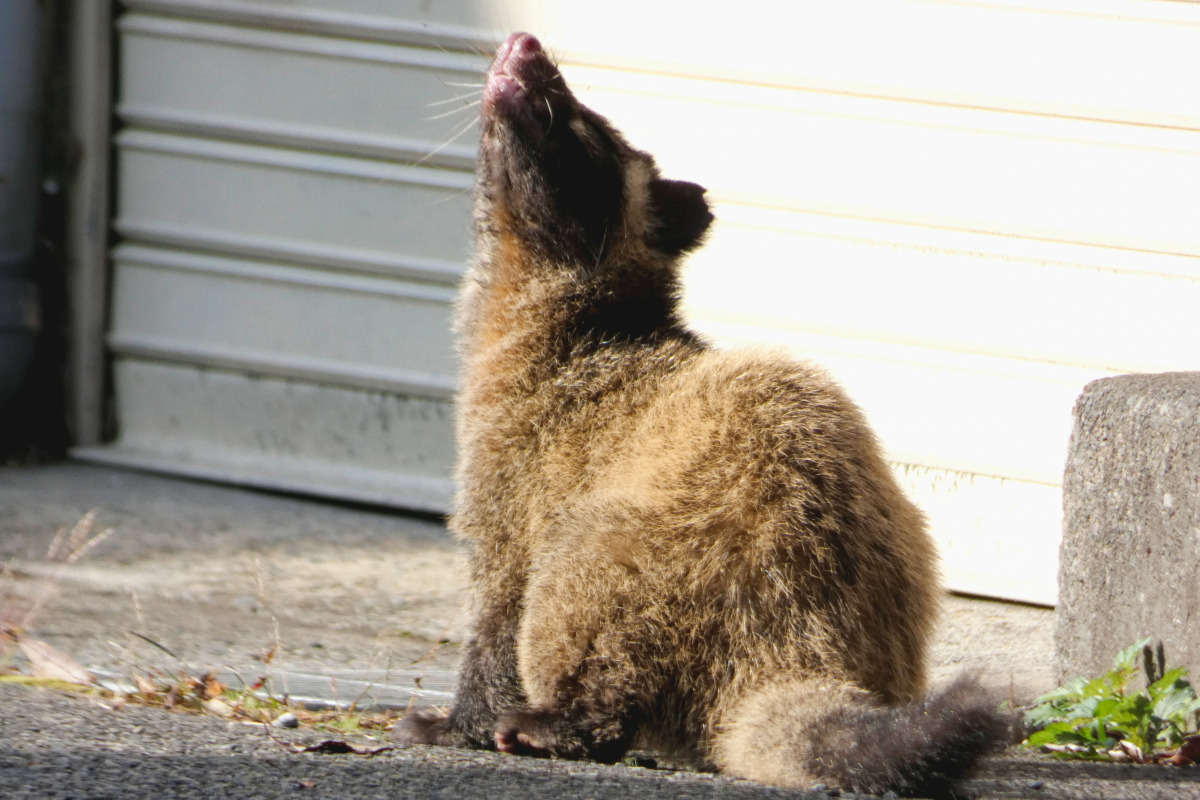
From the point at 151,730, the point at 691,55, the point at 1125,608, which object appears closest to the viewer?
the point at 151,730

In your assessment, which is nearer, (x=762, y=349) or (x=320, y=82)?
(x=762, y=349)

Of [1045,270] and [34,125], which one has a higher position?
[34,125]

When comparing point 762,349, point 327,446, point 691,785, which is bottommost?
point 691,785

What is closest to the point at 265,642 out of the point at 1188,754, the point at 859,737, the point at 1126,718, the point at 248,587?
the point at 248,587

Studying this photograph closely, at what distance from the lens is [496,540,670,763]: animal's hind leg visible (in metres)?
2.62

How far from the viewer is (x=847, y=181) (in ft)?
15.8

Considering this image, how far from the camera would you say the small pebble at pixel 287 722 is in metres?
2.89

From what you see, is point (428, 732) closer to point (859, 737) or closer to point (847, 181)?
point (859, 737)

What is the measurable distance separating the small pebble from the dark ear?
4.61ft

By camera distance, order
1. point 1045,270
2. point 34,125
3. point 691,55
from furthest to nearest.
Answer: point 34,125
point 691,55
point 1045,270

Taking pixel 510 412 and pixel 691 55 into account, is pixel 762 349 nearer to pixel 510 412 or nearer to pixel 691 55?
pixel 510 412

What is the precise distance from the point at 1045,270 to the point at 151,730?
128 inches

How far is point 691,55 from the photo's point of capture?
16.2 ft

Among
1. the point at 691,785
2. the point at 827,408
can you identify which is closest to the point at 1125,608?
the point at 827,408
